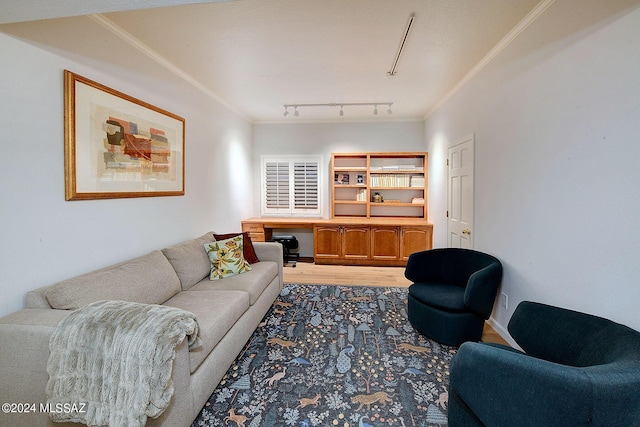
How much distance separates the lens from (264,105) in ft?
14.6

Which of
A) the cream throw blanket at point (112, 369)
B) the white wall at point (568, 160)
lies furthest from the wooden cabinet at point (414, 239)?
the cream throw blanket at point (112, 369)

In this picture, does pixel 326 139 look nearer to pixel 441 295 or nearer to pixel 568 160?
pixel 441 295

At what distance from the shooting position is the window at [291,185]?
17.7ft

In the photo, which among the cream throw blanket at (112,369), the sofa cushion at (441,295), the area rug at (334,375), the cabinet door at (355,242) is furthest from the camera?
the cabinet door at (355,242)

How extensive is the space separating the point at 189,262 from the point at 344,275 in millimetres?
2555

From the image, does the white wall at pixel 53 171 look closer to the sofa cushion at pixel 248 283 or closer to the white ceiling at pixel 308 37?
the white ceiling at pixel 308 37

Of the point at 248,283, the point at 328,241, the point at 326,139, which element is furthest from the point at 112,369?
the point at 326,139

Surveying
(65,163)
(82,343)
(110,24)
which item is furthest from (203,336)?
(110,24)

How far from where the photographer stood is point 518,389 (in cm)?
107

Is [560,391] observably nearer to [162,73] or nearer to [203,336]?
[203,336]

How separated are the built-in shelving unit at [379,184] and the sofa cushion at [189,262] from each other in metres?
2.91

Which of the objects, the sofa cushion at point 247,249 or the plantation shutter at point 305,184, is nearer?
the sofa cushion at point 247,249

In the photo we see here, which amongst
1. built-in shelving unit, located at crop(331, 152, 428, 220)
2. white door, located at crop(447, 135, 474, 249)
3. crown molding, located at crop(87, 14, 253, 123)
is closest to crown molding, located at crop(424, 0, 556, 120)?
white door, located at crop(447, 135, 474, 249)

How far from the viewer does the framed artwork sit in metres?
1.90
